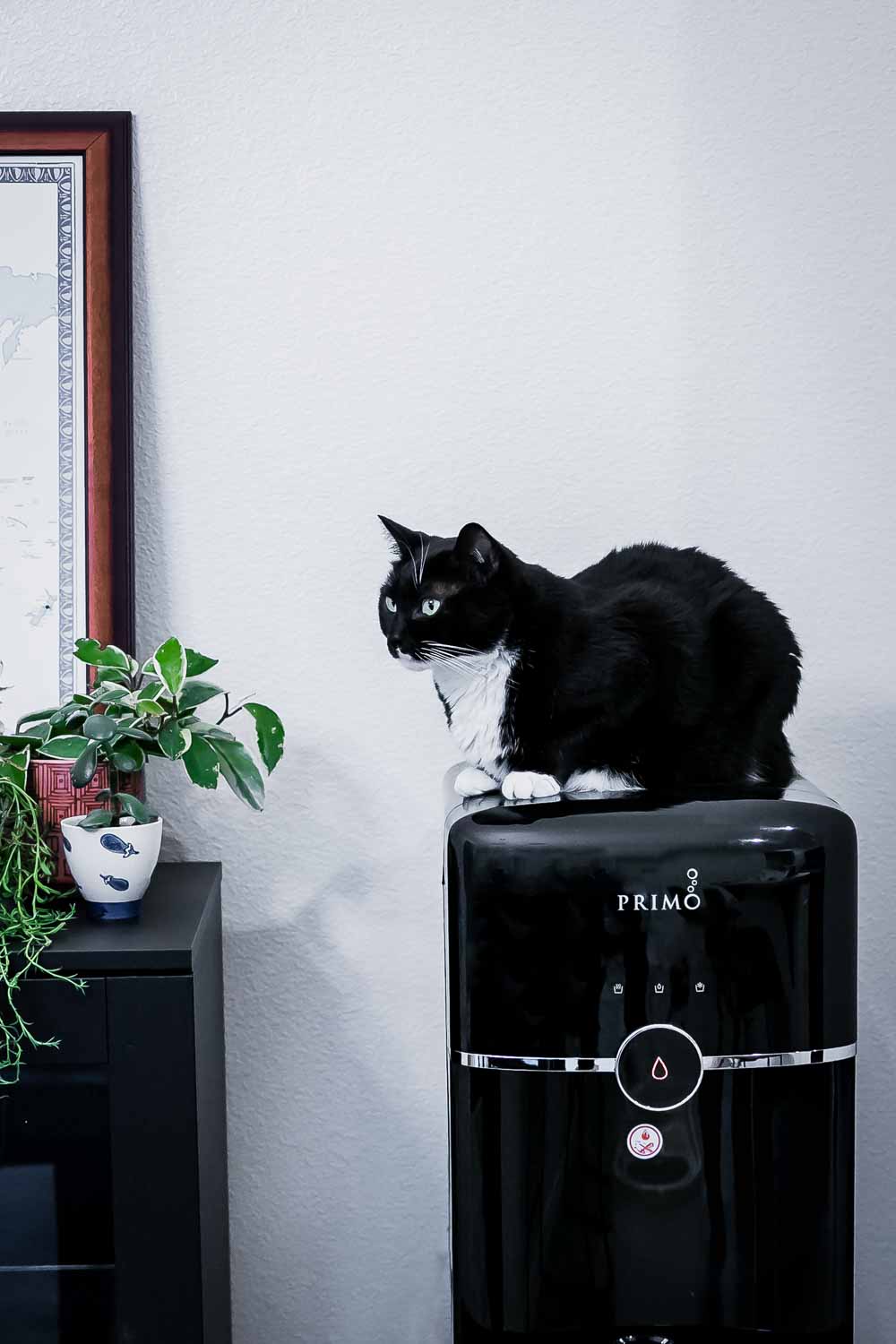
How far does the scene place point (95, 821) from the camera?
1056mm

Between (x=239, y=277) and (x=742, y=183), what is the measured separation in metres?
0.60

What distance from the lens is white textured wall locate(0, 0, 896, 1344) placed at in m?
1.26

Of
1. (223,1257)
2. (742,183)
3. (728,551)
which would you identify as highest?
(742,183)

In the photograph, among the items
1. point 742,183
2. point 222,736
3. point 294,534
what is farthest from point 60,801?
point 742,183

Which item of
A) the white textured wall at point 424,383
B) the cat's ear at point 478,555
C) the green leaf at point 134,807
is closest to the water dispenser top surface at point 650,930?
the cat's ear at point 478,555

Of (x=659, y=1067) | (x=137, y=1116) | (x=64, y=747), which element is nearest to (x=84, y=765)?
(x=64, y=747)

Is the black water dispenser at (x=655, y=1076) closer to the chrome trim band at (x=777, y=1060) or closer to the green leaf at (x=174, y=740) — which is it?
the chrome trim band at (x=777, y=1060)

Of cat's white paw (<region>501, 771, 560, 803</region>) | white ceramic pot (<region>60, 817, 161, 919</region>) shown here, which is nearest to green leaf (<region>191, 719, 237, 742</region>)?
white ceramic pot (<region>60, 817, 161, 919</region>)

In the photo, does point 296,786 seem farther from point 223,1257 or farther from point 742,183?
point 742,183

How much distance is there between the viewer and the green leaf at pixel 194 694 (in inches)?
43.5

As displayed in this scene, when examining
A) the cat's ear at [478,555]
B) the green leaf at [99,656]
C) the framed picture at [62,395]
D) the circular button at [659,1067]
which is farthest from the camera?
the framed picture at [62,395]

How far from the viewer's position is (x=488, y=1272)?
88 centimetres

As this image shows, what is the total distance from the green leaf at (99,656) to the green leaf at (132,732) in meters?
0.07

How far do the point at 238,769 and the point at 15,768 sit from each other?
21 cm
